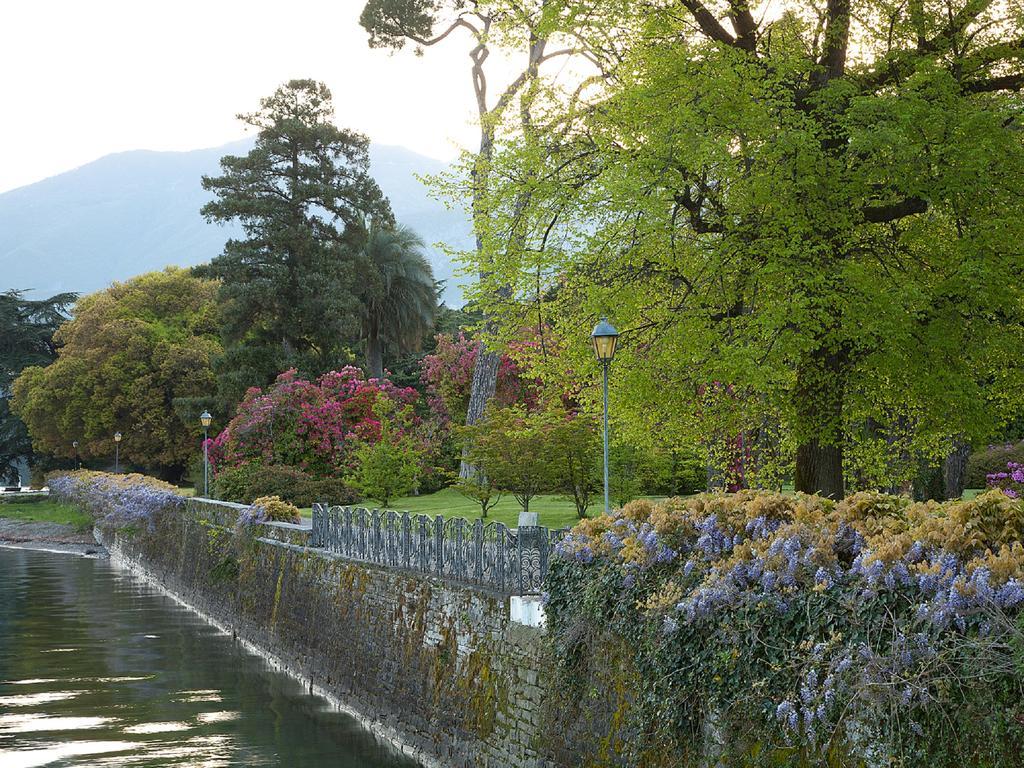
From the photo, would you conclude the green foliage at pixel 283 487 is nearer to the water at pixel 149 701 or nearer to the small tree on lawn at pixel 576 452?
the water at pixel 149 701

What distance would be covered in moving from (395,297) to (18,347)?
31.6 meters

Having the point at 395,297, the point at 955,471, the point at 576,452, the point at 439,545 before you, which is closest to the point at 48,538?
the point at 395,297

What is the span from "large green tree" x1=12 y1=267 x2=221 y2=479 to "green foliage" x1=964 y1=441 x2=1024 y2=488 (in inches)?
1376

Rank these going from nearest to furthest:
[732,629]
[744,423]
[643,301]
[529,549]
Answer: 1. [732,629]
2. [529,549]
3. [643,301]
4. [744,423]

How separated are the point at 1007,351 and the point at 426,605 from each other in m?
8.01

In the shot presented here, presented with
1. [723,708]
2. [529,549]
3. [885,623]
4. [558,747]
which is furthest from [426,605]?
[885,623]

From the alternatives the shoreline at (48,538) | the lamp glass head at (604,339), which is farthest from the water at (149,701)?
the shoreline at (48,538)

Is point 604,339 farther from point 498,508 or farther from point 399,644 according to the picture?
point 498,508

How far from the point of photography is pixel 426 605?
13.2 m

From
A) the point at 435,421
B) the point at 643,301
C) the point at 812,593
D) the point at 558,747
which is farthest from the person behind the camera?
the point at 435,421

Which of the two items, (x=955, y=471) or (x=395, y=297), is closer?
(x=955, y=471)

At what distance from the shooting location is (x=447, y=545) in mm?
13062

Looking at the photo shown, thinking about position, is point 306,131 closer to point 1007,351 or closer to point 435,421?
point 435,421

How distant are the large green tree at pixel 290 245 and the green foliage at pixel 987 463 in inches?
1028
